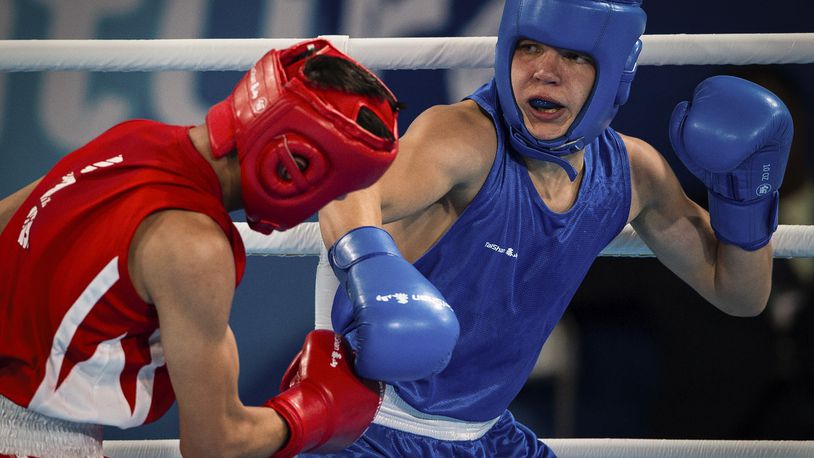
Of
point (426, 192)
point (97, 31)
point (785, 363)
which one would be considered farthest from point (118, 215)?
point (785, 363)

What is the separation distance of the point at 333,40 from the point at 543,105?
512 mm

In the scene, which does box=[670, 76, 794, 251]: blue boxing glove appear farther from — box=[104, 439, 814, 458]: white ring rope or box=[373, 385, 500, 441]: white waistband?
box=[373, 385, 500, 441]: white waistband

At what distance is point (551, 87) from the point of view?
71.9 inches

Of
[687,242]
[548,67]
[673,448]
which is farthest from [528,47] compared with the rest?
[673,448]

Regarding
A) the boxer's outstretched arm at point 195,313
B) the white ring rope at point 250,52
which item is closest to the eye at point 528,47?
the white ring rope at point 250,52

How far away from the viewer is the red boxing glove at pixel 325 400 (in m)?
1.43

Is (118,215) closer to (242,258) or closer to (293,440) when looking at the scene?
(242,258)

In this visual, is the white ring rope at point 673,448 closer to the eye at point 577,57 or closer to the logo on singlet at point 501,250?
the logo on singlet at point 501,250

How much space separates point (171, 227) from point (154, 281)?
7 cm

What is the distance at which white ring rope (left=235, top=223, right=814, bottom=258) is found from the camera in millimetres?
2160

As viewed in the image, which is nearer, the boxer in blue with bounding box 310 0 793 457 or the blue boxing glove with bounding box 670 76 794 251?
the boxer in blue with bounding box 310 0 793 457

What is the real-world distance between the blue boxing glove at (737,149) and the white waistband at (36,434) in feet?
4.18

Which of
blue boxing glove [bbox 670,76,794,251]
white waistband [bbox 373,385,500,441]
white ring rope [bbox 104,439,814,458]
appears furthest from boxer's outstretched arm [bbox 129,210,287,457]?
blue boxing glove [bbox 670,76,794,251]

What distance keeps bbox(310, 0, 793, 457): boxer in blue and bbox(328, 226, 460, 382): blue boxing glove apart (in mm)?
74
